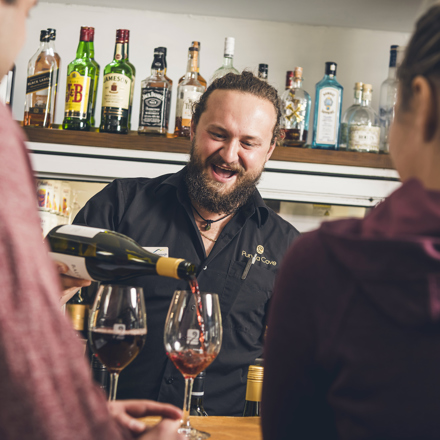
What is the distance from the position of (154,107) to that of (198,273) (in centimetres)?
70

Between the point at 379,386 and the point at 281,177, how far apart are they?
5.14 ft

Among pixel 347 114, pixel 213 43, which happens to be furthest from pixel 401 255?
pixel 213 43

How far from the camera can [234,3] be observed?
2.02 m

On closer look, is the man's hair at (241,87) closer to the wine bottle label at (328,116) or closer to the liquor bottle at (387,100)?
the wine bottle label at (328,116)

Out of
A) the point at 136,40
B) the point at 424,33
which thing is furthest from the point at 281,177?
the point at 424,33

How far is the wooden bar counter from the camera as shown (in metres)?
0.84

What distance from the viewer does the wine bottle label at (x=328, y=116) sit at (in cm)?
200

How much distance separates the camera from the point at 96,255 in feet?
3.64

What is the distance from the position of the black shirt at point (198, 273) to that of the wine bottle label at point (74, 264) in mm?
349

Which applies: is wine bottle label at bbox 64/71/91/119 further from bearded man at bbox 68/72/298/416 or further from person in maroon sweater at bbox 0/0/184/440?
person in maroon sweater at bbox 0/0/184/440

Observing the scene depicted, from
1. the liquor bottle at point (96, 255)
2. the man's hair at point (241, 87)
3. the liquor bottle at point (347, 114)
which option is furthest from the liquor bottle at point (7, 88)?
the liquor bottle at point (347, 114)

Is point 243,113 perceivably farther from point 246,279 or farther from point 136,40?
point 136,40

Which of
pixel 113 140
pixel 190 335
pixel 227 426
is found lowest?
pixel 227 426

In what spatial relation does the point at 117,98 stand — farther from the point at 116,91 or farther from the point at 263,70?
the point at 263,70
